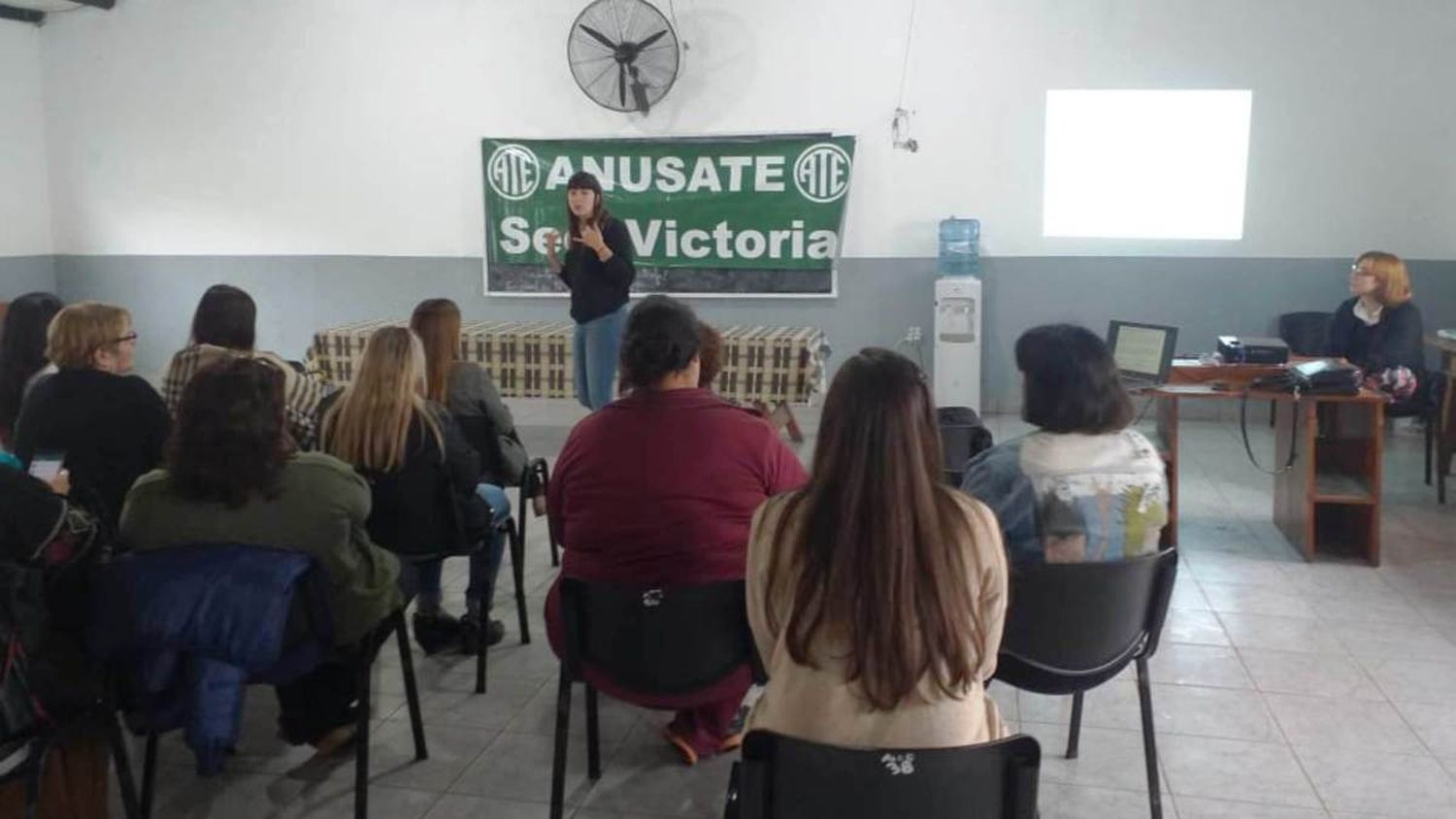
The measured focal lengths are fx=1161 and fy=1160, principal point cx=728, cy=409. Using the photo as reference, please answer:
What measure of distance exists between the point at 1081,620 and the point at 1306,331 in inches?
196

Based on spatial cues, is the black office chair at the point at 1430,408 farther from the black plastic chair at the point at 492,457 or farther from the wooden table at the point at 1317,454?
the black plastic chair at the point at 492,457

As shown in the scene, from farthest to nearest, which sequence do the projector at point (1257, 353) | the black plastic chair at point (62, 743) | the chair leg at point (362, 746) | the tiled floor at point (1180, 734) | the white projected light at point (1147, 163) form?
→ 1. the white projected light at point (1147, 163)
2. the projector at point (1257, 353)
3. the tiled floor at point (1180, 734)
4. the chair leg at point (362, 746)
5. the black plastic chair at point (62, 743)

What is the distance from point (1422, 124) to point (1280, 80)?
2.55 ft

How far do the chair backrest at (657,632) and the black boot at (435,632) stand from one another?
130 cm

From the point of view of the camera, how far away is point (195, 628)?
2.01 meters

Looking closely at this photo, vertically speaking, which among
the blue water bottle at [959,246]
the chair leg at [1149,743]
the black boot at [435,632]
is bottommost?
the black boot at [435,632]

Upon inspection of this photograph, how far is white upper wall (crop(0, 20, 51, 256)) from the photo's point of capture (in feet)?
25.8

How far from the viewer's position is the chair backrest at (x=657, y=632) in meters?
2.04

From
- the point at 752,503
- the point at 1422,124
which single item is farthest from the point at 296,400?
the point at 1422,124

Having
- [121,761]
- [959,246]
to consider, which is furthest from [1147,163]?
[121,761]

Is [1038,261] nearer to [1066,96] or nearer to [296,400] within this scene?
[1066,96]

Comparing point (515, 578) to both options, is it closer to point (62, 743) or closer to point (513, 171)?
point (62, 743)

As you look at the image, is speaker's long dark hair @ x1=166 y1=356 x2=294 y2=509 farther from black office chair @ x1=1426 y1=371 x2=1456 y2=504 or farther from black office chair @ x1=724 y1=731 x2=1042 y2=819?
black office chair @ x1=1426 y1=371 x2=1456 y2=504

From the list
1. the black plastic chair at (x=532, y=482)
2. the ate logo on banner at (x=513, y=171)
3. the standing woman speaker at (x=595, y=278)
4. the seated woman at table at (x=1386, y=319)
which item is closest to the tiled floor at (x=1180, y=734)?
the black plastic chair at (x=532, y=482)
